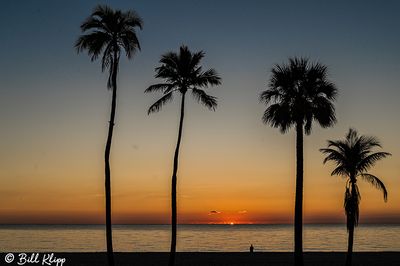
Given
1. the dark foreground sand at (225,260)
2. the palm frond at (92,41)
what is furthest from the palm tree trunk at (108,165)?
the dark foreground sand at (225,260)

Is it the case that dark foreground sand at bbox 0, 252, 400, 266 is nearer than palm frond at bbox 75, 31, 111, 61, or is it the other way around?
palm frond at bbox 75, 31, 111, 61

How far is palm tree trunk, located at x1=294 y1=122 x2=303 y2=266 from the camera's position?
32.2m

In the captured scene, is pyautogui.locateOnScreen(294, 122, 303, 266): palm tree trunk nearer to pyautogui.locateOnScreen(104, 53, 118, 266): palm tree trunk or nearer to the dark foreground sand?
pyautogui.locateOnScreen(104, 53, 118, 266): palm tree trunk

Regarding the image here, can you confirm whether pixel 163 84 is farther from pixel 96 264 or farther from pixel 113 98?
pixel 96 264

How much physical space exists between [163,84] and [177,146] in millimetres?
4354

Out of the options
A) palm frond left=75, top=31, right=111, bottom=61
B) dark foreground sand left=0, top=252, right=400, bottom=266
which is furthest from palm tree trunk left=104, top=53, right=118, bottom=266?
dark foreground sand left=0, top=252, right=400, bottom=266

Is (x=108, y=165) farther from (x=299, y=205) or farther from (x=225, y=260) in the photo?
(x=225, y=260)

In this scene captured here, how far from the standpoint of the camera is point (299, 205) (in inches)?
1297

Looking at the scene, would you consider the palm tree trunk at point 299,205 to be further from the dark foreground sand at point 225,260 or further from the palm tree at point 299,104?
the dark foreground sand at point 225,260

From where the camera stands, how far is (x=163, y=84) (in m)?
35.8

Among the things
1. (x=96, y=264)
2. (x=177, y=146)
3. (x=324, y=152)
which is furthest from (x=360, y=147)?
(x=96, y=264)

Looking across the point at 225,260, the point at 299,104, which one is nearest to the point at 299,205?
the point at 299,104

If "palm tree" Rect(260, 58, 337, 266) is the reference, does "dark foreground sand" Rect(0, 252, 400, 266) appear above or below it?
below

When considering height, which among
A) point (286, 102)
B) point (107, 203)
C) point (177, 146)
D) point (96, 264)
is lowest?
point (96, 264)
